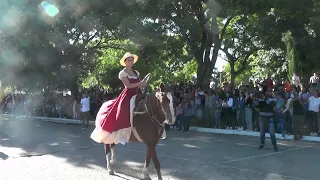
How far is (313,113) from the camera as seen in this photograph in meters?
14.8

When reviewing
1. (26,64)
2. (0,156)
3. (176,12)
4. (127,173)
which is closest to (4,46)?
(26,64)

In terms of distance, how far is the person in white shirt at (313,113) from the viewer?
1468cm

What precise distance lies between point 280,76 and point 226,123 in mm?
15386

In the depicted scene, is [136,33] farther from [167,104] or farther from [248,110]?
[167,104]

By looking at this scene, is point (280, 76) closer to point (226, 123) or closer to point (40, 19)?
point (226, 123)

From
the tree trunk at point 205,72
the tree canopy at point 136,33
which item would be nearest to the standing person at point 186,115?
the tree canopy at point 136,33

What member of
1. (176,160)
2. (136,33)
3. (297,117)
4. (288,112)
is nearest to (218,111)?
(288,112)

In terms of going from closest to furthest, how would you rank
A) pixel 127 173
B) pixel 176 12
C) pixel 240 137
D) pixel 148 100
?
pixel 148 100, pixel 127 173, pixel 240 137, pixel 176 12

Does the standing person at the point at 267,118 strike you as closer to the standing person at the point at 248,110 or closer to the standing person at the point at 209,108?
the standing person at the point at 248,110

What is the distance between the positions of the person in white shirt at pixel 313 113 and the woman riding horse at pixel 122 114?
8484 mm

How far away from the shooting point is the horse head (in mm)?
7531

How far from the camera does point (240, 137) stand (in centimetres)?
1538

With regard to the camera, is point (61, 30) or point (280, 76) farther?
point (280, 76)

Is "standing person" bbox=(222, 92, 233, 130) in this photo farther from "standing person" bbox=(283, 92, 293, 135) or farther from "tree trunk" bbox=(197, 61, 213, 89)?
"tree trunk" bbox=(197, 61, 213, 89)
